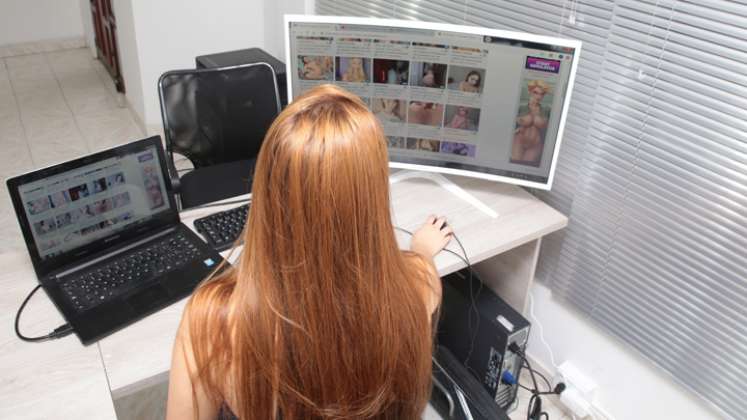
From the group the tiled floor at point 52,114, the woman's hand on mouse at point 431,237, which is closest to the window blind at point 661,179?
the woman's hand on mouse at point 431,237

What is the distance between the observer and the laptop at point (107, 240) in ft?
4.33

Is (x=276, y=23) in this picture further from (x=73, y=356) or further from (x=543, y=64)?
(x=73, y=356)

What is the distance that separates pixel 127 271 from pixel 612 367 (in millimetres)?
1456

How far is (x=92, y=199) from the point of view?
139 centimetres

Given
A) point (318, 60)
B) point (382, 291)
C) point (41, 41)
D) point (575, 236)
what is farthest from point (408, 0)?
point (41, 41)

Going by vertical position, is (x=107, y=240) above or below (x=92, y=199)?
below

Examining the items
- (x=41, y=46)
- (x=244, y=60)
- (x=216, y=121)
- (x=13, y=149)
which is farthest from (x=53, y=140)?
(x=216, y=121)

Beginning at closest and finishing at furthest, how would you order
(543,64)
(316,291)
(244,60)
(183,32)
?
(316,291), (543,64), (244,60), (183,32)

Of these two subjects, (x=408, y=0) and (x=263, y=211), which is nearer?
(x=263, y=211)

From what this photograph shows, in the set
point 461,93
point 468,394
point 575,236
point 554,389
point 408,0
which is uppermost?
point 408,0

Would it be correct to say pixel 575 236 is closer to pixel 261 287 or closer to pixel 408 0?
pixel 408 0

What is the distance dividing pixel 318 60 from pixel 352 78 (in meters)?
0.10

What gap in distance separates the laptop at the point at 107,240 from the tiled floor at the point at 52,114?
169cm

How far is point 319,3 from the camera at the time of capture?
124 inches
